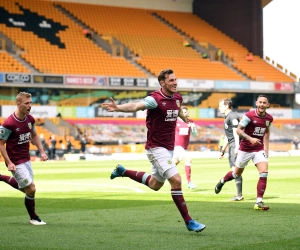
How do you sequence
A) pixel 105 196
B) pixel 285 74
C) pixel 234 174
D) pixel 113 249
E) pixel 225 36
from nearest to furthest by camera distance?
pixel 113 249 → pixel 234 174 → pixel 105 196 → pixel 285 74 → pixel 225 36

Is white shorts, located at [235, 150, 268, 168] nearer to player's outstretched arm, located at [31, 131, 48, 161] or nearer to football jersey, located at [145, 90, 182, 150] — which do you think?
football jersey, located at [145, 90, 182, 150]

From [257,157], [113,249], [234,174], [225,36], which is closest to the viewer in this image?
[113,249]

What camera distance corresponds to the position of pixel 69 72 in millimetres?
51719

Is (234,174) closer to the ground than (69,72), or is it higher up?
closer to the ground

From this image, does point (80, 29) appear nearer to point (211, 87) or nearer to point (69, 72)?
point (69, 72)

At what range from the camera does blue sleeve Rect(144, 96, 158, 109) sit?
32.6 feet

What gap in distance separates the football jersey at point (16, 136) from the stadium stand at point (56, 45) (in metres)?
39.8

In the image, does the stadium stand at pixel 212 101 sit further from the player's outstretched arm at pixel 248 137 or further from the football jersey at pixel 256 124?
the player's outstretched arm at pixel 248 137

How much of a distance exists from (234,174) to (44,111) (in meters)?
36.8

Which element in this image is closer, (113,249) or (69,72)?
(113,249)

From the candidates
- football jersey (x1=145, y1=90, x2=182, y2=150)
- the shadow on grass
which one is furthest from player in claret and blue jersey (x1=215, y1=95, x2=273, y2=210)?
football jersey (x1=145, y1=90, x2=182, y2=150)

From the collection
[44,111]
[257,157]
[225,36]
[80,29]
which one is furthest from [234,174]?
[225,36]

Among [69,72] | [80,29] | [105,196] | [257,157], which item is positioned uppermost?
[80,29]

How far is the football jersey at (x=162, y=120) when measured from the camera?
1014 cm
